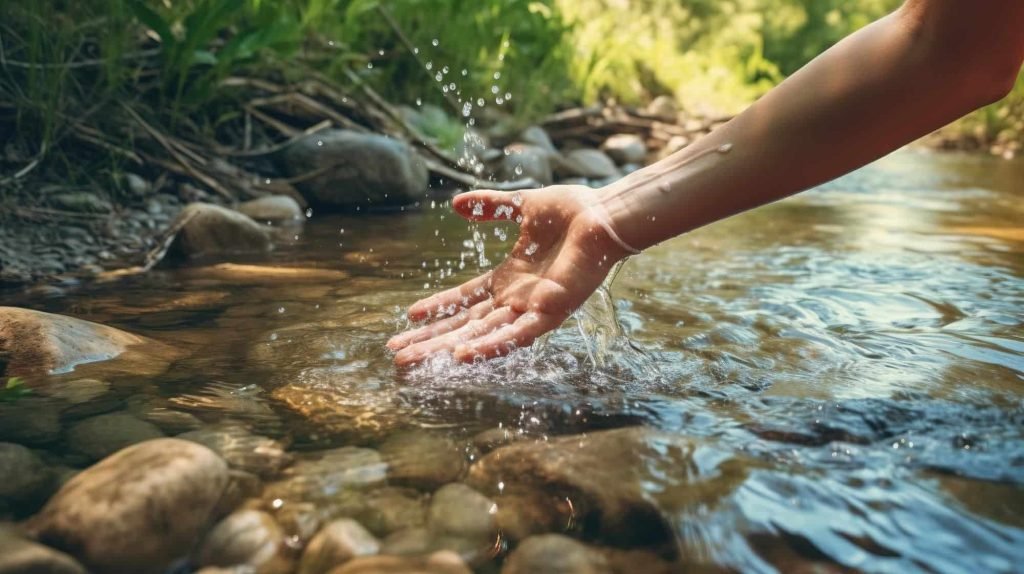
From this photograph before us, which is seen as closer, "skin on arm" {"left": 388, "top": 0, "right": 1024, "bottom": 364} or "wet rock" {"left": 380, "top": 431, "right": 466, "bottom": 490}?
"wet rock" {"left": 380, "top": 431, "right": 466, "bottom": 490}

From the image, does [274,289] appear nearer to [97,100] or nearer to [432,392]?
[432,392]

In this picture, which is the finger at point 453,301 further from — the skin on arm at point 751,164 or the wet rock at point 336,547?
the wet rock at point 336,547

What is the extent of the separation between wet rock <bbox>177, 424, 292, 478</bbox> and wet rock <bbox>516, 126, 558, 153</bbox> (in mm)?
6127

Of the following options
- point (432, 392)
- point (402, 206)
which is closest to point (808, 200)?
point (402, 206)

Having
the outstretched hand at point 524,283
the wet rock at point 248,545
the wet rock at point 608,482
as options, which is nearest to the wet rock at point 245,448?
the wet rock at point 248,545

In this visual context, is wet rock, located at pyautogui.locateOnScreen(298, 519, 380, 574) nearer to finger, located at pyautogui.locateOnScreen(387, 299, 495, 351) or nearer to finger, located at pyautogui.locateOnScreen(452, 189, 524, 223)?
finger, located at pyautogui.locateOnScreen(387, 299, 495, 351)

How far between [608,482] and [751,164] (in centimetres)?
83

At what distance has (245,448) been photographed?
158 cm

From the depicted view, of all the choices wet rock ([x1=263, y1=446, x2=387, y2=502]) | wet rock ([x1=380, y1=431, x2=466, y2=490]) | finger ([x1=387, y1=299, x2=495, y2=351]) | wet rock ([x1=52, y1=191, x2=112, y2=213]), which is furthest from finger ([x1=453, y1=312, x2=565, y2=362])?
wet rock ([x1=52, y1=191, x2=112, y2=213])

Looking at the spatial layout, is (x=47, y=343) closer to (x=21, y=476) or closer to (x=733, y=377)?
(x=21, y=476)

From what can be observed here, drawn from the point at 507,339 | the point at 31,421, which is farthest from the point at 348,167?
the point at 31,421

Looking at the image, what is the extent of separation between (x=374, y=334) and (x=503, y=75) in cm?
568

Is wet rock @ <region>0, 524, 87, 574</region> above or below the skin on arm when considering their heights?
below

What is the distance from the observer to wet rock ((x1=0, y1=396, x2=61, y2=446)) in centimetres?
160
